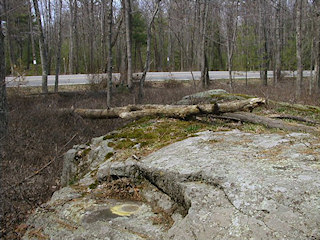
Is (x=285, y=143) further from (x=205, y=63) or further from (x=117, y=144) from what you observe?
(x=205, y=63)

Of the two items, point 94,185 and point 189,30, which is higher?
point 189,30

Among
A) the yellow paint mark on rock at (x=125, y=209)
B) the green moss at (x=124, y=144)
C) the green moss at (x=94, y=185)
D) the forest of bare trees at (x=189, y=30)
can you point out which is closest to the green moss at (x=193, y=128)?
the green moss at (x=124, y=144)

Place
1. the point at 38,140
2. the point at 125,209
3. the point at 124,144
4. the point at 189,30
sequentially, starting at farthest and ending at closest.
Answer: the point at 189,30
the point at 38,140
the point at 124,144
the point at 125,209

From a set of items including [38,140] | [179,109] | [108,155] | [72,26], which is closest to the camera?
[108,155]

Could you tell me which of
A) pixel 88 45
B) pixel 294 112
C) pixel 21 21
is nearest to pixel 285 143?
pixel 294 112

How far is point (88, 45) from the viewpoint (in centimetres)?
3462

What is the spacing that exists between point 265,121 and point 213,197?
2979 mm

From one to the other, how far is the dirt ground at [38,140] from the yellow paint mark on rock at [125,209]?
847 mm

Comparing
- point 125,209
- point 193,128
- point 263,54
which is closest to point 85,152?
point 193,128

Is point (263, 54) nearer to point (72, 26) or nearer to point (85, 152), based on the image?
point (72, 26)

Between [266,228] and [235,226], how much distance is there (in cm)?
21

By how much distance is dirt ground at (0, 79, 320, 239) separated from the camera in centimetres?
448

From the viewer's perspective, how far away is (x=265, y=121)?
504cm

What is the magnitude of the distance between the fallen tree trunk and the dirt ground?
247cm
